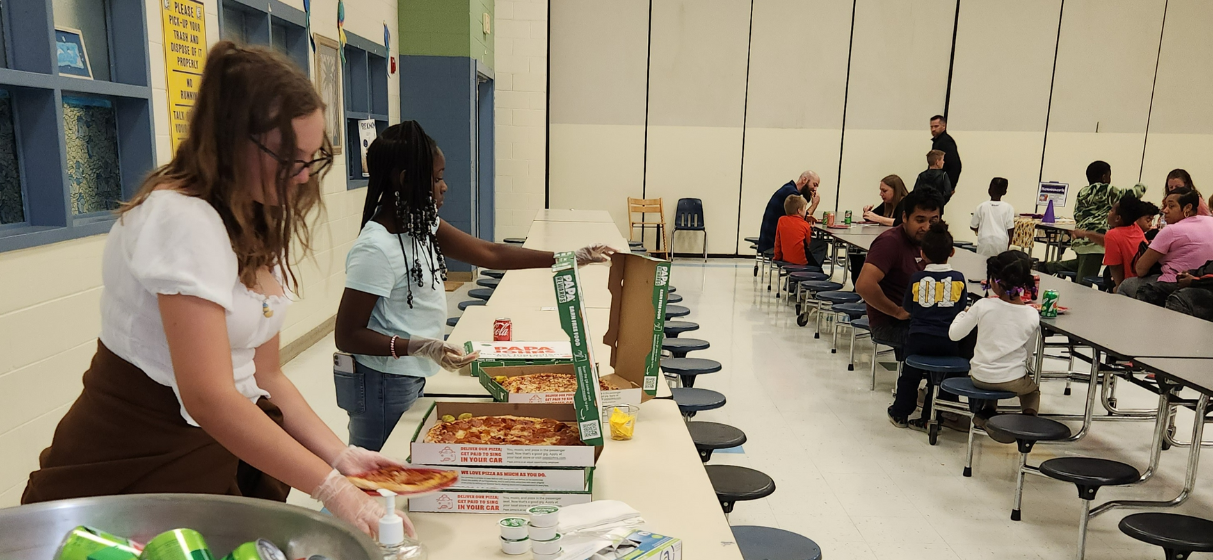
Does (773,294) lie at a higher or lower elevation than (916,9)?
lower

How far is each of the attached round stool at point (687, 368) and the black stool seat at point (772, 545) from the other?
1.50m

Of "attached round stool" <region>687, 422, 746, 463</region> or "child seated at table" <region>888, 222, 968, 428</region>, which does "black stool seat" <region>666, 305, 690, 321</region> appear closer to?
Result: "child seated at table" <region>888, 222, 968, 428</region>

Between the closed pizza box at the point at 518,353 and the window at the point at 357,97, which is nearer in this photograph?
the closed pizza box at the point at 518,353

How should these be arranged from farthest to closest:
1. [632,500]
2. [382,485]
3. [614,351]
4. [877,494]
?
[877,494]
[614,351]
[632,500]
[382,485]

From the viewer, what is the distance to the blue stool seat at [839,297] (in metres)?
5.96

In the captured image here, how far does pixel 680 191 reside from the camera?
34.4 feet

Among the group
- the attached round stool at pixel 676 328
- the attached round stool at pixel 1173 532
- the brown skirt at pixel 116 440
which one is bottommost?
the attached round stool at pixel 1173 532

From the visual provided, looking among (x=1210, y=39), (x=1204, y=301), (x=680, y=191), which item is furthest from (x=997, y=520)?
(x=1210, y=39)

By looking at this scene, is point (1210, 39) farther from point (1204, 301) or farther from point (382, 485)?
point (382, 485)

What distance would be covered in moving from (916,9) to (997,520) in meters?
8.30

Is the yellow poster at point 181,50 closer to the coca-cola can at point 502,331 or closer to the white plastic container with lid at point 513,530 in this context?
the coca-cola can at point 502,331

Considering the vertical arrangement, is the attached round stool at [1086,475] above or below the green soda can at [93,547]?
below

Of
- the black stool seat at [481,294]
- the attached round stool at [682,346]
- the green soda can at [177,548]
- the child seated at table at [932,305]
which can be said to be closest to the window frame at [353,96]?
the black stool seat at [481,294]

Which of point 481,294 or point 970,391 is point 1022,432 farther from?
point 481,294
